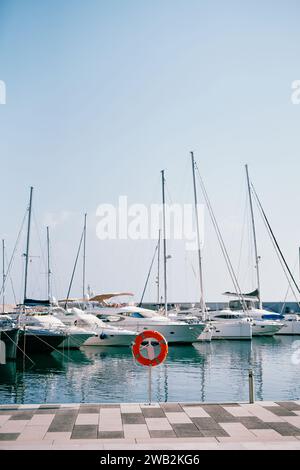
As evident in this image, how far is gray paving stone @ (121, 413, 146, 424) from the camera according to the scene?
11.8 meters

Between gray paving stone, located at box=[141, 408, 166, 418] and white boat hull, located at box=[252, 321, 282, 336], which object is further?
white boat hull, located at box=[252, 321, 282, 336]

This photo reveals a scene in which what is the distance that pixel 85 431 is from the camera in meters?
10.9

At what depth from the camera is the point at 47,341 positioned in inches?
1380

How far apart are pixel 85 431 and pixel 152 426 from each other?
155 centimetres

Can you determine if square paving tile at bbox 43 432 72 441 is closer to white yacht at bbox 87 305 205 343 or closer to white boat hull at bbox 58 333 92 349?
white boat hull at bbox 58 333 92 349

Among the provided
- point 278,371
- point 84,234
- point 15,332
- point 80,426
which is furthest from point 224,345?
point 80,426

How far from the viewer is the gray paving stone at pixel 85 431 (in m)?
10.5

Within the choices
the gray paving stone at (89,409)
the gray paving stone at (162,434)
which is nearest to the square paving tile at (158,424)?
the gray paving stone at (162,434)

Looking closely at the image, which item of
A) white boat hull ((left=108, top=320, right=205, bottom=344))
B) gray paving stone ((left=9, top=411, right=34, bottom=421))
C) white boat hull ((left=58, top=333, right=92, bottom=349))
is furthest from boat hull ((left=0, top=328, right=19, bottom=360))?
gray paving stone ((left=9, top=411, right=34, bottom=421))

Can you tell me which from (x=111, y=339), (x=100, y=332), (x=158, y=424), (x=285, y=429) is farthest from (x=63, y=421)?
(x=100, y=332)

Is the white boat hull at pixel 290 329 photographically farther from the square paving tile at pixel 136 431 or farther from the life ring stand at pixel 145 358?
the square paving tile at pixel 136 431

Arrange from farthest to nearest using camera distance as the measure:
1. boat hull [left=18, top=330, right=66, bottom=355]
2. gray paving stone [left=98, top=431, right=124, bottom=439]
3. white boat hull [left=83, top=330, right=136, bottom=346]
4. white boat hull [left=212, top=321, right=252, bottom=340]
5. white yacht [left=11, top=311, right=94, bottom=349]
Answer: white boat hull [left=212, top=321, right=252, bottom=340], white boat hull [left=83, top=330, right=136, bottom=346], white yacht [left=11, top=311, right=94, bottom=349], boat hull [left=18, top=330, right=66, bottom=355], gray paving stone [left=98, top=431, right=124, bottom=439]

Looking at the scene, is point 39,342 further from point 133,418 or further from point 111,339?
point 133,418
